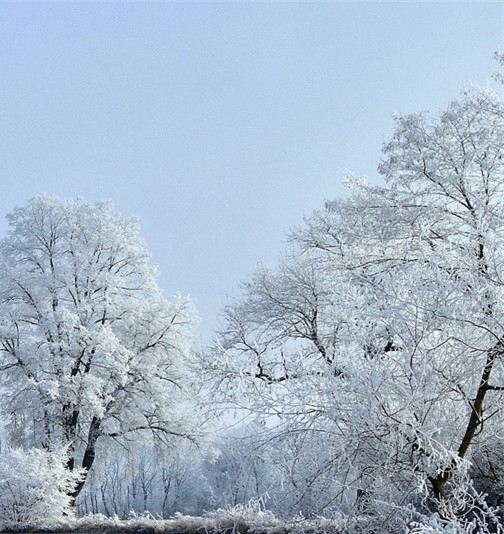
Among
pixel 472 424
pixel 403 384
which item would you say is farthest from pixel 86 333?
pixel 472 424

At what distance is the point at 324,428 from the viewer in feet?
15.7

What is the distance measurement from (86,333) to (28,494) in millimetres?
4264

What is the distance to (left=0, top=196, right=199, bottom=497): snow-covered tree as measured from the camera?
14.2m

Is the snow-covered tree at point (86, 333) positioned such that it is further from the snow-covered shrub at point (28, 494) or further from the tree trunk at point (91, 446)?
the snow-covered shrub at point (28, 494)

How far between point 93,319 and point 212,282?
300 centimetres

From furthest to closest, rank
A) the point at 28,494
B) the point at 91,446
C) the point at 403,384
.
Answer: the point at 91,446 → the point at 28,494 → the point at 403,384

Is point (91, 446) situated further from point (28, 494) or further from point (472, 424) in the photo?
point (472, 424)

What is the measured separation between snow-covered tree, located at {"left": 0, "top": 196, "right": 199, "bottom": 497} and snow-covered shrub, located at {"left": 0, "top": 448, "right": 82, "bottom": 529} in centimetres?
288

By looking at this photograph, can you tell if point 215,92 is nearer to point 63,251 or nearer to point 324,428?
point 63,251

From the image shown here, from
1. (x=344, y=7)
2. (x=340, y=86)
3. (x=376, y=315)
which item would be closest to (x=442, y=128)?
(x=340, y=86)

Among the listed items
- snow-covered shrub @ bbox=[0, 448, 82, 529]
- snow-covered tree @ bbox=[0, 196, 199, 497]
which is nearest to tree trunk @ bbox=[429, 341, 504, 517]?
snow-covered shrub @ bbox=[0, 448, 82, 529]

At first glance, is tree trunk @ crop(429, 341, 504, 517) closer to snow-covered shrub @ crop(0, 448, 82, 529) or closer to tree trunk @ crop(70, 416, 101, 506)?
snow-covered shrub @ crop(0, 448, 82, 529)

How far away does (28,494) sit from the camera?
34.6 feet

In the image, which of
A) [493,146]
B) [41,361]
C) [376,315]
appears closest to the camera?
[376,315]
